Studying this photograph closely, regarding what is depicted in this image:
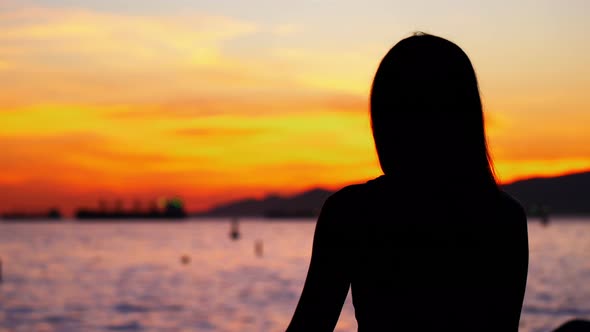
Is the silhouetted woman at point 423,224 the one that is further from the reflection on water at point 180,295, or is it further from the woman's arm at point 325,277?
the reflection on water at point 180,295

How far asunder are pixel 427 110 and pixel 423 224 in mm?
292

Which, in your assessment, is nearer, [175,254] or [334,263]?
[334,263]

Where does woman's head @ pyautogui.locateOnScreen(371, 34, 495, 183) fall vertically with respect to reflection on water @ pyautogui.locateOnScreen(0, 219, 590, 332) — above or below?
above

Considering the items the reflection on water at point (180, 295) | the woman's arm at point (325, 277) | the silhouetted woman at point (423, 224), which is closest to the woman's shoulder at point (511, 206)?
the silhouetted woman at point (423, 224)

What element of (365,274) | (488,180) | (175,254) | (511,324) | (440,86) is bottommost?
(175,254)

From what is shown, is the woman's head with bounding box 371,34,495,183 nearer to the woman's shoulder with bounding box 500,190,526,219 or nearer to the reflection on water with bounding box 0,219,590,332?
the woman's shoulder with bounding box 500,190,526,219

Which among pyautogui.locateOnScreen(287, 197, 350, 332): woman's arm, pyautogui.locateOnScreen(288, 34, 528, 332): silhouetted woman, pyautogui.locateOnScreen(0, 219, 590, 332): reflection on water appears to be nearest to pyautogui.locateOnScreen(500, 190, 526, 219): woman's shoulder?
pyautogui.locateOnScreen(288, 34, 528, 332): silhouetted woman

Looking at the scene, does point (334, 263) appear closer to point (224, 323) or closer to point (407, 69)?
point (407, 69)

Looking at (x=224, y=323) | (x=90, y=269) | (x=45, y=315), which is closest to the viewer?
(x=224, y=323)

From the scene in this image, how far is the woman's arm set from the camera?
6.68 feet

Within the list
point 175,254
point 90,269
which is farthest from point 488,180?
point 175,254

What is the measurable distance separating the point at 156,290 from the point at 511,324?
5004 centimetres

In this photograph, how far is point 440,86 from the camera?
2.11m

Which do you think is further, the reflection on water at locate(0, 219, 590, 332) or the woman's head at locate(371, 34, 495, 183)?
the reflection on water at locate(0, 219, 590, 332)
